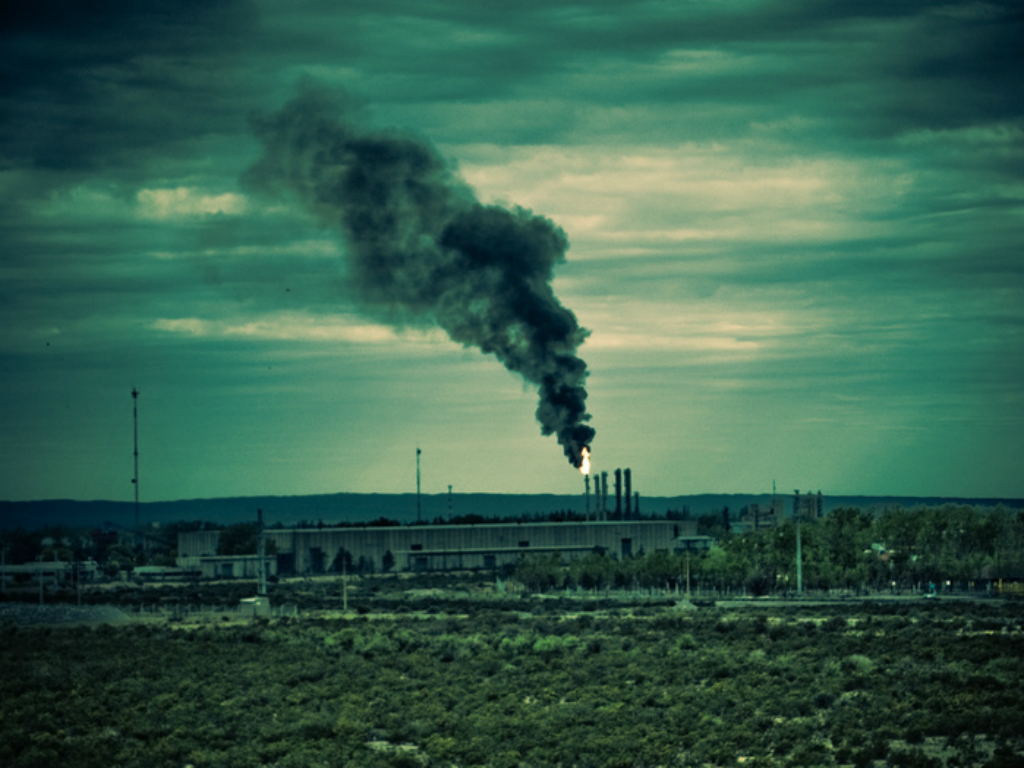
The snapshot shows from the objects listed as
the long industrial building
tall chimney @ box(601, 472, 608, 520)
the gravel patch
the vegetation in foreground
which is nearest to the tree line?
the long industrial building

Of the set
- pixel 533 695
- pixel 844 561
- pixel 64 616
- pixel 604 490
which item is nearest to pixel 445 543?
pixel 604 490

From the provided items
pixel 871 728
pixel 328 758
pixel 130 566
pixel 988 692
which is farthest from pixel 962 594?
pixel 130 566

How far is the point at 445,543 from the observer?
121 meters

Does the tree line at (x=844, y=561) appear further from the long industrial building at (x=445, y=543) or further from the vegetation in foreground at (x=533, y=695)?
the vegetation in foreground at (x=533, y=695)

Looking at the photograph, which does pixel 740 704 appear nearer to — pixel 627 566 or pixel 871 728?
pixel 871 728

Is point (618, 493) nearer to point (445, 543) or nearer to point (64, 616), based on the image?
point (445, 543)

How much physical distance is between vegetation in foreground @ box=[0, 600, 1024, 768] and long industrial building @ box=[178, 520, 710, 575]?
56816 mm

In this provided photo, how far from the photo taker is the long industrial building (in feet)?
384

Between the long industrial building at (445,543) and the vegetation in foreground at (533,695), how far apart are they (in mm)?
56816

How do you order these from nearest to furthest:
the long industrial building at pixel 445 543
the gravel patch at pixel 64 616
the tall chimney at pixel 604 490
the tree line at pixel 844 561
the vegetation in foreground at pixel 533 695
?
the vegetation in foreground at pixel 533 695 → the gravel patch at pixel 64 616 → the tree line at pixel 844 561 → the long industrial building at pixel 445 543 → the tall chimney at pixel 604 490

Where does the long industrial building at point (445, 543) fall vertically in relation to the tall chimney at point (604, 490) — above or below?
below

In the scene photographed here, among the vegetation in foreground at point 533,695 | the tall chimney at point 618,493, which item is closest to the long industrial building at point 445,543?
the tall chimney at point 618,493

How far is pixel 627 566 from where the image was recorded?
10088 cm

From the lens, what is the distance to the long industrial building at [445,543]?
117 meters
